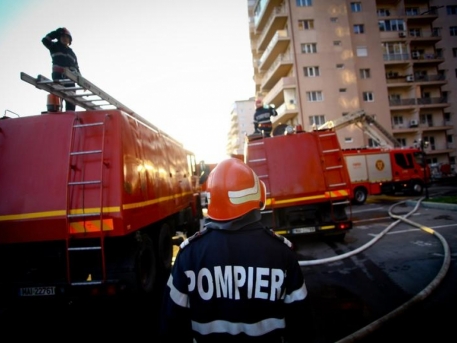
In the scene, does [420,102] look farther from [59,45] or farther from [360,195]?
[59,45]

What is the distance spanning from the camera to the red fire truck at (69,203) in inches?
134

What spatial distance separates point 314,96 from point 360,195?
1775 centimetres

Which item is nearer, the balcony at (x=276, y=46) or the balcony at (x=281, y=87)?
the balcony at (x=281, y=87)

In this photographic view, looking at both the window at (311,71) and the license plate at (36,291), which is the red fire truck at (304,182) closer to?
the license plate at (36,291)

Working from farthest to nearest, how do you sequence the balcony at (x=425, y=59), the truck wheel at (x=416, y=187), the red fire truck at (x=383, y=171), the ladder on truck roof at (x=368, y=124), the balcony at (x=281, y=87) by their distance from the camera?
the balcony at (x=425, y=59)
the balcony at (x=281, y=87)
the ladder on truck roof at (x=368, y=124)
the truck wheel at (x=416, y=187)
the red fire truck at (x=383, y=171)

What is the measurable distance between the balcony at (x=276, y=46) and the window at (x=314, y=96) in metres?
6.70

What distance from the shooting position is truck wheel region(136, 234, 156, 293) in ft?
12.5

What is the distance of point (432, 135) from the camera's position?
3659 centimetres

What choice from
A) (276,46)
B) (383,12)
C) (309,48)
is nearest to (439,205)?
(309,48)

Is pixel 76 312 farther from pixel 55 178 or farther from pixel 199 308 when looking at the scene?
pixel 199 308

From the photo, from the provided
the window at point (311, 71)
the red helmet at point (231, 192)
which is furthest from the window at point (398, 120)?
the red helmet at point (231, 192)

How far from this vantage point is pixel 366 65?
32.7 metres

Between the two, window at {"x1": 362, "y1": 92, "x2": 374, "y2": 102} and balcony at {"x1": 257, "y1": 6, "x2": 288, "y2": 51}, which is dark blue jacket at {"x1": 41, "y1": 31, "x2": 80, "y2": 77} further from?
window at {"x1": 362, "y1": 92, "x2": 374, "y2": 102}

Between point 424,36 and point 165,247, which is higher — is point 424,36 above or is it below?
above
